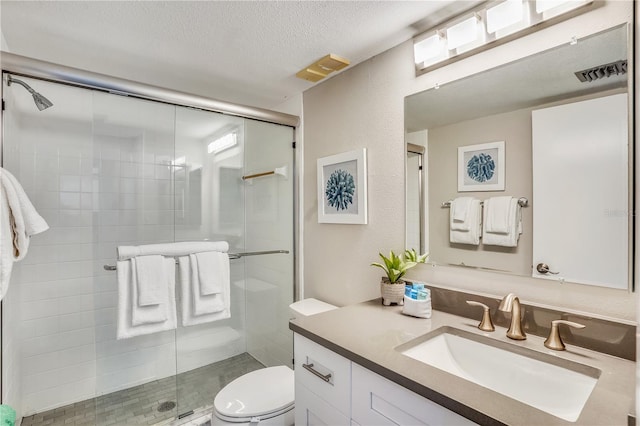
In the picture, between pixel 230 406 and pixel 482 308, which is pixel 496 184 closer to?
pixel 482 308

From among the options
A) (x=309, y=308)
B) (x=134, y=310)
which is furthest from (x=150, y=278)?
(x=309, y=308)

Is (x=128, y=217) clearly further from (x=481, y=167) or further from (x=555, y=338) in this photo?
(x=555, y=338)

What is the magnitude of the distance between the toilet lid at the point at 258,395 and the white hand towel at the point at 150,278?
0.60 metres

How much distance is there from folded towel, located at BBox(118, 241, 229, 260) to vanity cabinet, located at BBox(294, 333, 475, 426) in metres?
0.89

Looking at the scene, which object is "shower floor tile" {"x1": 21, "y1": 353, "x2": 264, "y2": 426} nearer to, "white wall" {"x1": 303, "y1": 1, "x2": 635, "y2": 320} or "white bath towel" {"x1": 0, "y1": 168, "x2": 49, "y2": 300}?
"white wall" {"x1": 303, "y1": 1, "x2": 635, "y2": 320}

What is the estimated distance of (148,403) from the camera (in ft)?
6.56

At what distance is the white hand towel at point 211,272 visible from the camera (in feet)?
6.03

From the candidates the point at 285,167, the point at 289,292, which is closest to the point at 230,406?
the point at 289,292

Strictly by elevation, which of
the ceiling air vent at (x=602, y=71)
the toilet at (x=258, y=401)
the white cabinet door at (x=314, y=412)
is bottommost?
the toilet at (x=258, y=401)

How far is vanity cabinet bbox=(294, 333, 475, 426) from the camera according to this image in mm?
832

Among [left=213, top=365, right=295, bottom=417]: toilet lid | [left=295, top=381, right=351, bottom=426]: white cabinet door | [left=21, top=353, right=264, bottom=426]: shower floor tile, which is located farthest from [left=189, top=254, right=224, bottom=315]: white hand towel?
[left=295, top=381, right=351, bottom=426]: white cabinet door

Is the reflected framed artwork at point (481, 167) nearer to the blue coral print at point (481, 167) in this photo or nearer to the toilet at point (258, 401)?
the blue coral print at point (481, 167)

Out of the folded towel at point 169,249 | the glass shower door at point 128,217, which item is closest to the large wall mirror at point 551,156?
the folded towel at point 169,249

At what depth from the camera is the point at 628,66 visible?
0.96m
